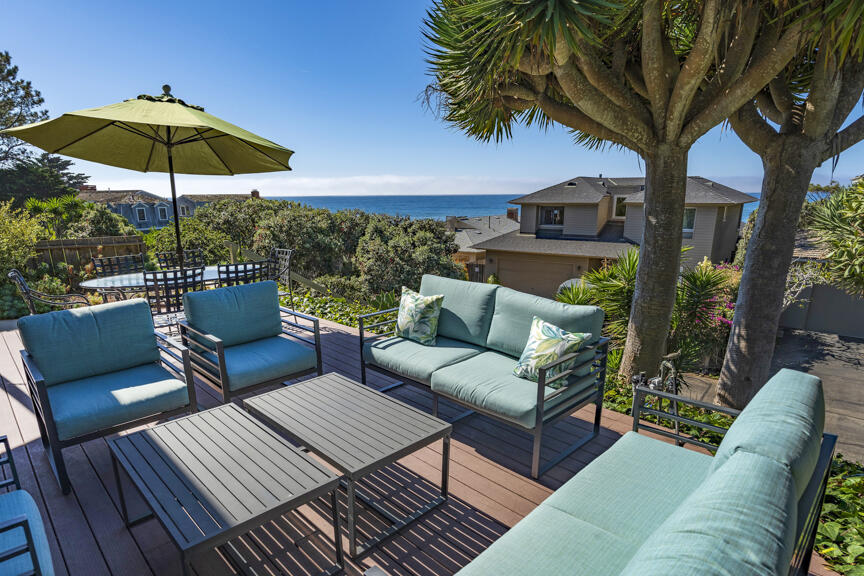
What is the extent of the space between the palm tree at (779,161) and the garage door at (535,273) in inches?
480

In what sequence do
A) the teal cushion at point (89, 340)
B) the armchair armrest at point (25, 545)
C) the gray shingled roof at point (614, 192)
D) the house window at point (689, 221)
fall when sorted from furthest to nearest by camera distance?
the house window at point (689, 221) → the gray shingled roof at point (614, 192) → the teal cushion at point (89, 340) → the armchair armrest at point (25, 545)

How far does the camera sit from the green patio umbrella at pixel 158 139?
333cm

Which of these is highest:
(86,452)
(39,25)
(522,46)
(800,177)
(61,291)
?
(39,25)

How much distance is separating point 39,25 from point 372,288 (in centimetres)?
1081

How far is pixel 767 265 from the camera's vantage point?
438 cm

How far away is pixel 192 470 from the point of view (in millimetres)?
1990

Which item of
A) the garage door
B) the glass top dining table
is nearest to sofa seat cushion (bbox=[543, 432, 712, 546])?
the glass top dining table

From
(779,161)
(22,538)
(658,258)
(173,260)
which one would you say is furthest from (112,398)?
(779,161)

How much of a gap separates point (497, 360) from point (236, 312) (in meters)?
2.37

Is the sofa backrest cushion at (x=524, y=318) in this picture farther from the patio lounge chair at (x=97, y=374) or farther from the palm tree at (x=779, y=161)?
the palm tree at (x=779, y=161)

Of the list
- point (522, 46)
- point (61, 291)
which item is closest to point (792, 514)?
point (522, 46)

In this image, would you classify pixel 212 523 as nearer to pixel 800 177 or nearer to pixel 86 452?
pixel 86 452

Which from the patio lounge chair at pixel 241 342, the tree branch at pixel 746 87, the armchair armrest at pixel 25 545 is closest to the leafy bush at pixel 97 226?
the patio lounge chair at pixel 241 342

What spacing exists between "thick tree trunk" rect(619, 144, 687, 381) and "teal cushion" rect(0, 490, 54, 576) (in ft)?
15.9
